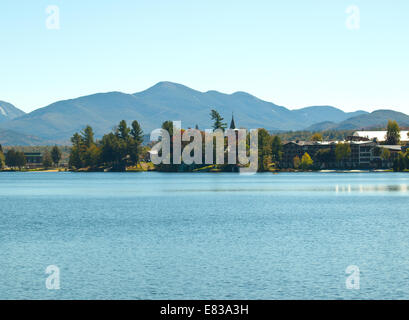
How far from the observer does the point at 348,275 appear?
4100 centimetres

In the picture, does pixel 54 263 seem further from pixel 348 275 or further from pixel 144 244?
pixel 348 275

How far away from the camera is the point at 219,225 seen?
73.4 meters

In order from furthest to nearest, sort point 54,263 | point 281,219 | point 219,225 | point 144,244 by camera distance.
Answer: point 281,219
point 219,225
point 144,244
point 54,263

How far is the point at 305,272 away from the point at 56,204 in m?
76.8

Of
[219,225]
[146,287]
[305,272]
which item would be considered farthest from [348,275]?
[219,225]

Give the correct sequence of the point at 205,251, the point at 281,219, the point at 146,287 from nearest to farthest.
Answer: the point at 146,287 < the point at 205,251 < the point at 281,219
